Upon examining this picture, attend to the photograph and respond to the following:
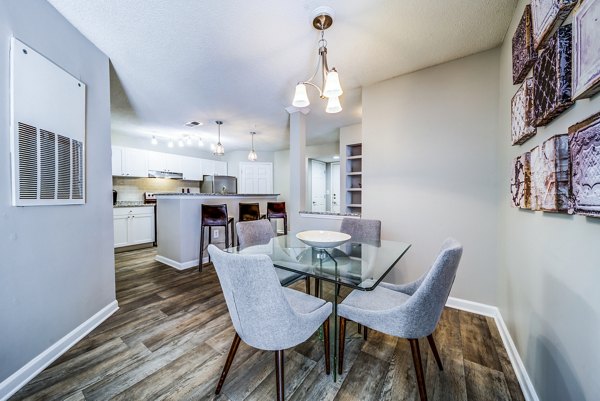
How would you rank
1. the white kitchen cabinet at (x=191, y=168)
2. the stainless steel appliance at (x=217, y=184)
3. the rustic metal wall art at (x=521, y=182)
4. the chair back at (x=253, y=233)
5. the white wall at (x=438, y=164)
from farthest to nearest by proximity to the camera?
1. the stainless steel appliance at (x=217, y=184)
2. the white kitchen cabinet at (x=191, y=168)
3. the chair back at (x=253, y=233)
4. the white wall at (x=438, y=164)
5. the rustic metal wall art at (x=521, y=182)

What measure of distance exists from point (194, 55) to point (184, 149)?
13.9 feet

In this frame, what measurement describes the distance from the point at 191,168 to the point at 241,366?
538 cm

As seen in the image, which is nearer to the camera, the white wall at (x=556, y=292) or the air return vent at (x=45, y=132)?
the white wall at (x=556, y=292)

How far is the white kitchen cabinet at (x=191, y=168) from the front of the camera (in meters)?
5.63

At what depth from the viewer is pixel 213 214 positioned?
10.9 feet

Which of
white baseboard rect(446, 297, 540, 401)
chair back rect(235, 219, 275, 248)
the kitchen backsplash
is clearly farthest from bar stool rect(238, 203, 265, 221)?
white baseboard rect(446, 297, 540, 401)

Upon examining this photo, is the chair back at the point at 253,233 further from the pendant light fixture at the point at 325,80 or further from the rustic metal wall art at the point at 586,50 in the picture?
the rustic metal wall art at the point at 586,50

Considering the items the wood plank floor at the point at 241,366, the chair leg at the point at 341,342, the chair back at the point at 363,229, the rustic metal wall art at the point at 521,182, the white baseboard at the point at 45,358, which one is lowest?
the wood plank floor at the point at 241,366

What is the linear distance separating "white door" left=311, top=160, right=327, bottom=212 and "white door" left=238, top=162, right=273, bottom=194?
1.38m

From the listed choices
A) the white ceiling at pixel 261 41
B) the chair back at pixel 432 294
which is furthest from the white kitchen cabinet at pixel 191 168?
the chair back at pixel 432 294

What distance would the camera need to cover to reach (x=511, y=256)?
5.35 ft

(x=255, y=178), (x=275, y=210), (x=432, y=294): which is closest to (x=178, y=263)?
(x=275, y=210)

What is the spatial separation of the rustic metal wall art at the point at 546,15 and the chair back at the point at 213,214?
3.34 meters

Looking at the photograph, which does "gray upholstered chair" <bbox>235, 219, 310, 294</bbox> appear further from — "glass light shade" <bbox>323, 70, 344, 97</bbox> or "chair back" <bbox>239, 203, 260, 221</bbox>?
"chair back" <bbox>239, 203, 260, 221</bbox>
